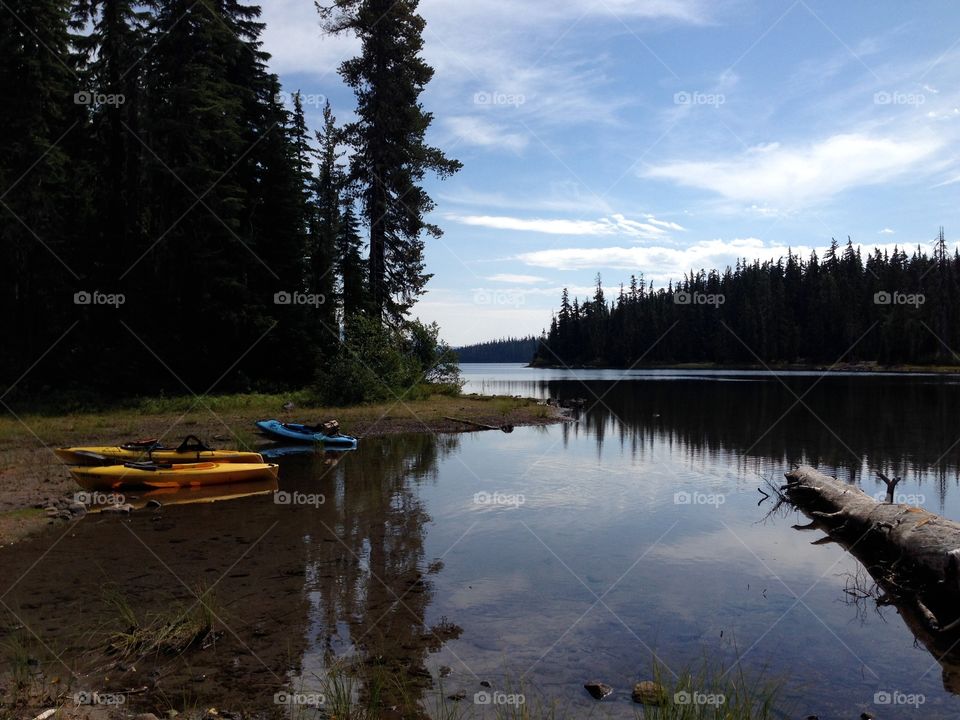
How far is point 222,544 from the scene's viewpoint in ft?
41.1

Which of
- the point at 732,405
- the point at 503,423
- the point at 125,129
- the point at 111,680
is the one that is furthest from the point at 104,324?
the point at 732,405

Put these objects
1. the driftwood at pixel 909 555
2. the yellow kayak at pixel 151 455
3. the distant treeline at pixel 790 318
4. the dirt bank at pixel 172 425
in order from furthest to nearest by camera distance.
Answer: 1. the distant treeline at pixel 790 318
2. the yellow kayak at pixel 151 455
3. the dirt bank at pixel 172 425
4. the driftwood at pixel 909 555

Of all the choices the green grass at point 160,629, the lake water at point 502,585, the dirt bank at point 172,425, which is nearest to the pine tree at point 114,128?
the dirt bank at point 172,425

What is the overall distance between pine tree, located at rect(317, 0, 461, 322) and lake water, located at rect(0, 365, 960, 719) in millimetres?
20825

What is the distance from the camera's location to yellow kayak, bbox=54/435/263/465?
1739 cm

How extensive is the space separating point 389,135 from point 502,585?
32938mm

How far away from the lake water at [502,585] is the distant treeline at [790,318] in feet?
238

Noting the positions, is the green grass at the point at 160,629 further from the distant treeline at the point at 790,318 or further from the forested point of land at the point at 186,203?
the distant treeline at the point at 790,318

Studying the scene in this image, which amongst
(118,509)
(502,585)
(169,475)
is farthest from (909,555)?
(169,475)

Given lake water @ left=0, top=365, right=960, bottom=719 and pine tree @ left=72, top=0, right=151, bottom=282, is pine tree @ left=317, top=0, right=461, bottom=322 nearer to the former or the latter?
pine tree @ left=72, top=0, right=151, bottom=282

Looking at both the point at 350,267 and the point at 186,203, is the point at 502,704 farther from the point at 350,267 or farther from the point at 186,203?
the point at 350,267

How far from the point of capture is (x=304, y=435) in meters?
24.3

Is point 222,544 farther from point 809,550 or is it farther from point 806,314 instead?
point 806,314

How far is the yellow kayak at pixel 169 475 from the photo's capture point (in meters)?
A: 16.0
